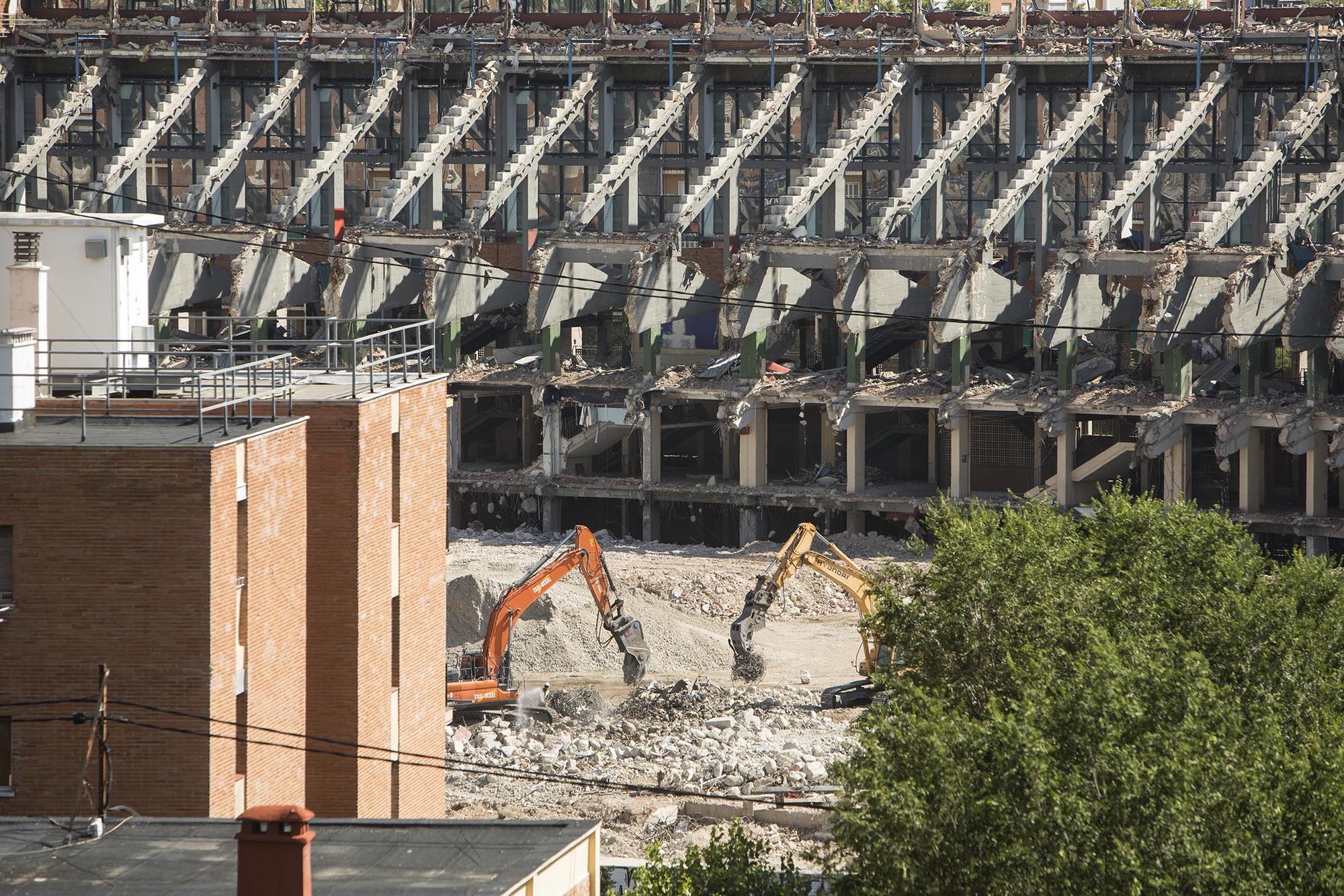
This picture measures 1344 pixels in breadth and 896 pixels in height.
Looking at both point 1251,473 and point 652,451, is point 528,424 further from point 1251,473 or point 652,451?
point 1251,473

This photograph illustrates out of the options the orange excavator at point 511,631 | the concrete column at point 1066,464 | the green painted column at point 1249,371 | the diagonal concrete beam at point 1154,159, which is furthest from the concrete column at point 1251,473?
the orange excavator at point 511,631

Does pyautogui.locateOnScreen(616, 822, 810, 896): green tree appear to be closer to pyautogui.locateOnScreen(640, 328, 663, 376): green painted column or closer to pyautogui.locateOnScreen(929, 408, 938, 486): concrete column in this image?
pyautogui.locateOnScreen(929, 408, 938, 486): concrete column

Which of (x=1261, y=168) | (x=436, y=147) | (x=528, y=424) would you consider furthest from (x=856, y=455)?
(x=436, y=147)

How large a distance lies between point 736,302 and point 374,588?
1130 inches

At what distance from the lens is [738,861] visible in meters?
22.8

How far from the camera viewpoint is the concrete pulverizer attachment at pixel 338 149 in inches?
2394

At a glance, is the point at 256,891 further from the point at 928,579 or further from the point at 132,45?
the point at 132,45

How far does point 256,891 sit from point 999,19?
49.6m

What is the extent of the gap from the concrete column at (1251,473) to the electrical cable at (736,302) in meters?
2.36

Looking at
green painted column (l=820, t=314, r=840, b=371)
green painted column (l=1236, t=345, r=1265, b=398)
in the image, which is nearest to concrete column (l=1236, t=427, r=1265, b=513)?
green painted column (l=1236, t=345, r=1265, b=398)

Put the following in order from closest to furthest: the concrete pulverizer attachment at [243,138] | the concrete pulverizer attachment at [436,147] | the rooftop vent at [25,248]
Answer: the rooftop vent at [25,248] → the concrete pulverizer attachment at [436,147] → the concrete pulverizer attachment at [243,138]

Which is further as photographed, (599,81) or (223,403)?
(599,81)

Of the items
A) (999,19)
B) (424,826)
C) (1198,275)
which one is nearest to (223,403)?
(424,826)

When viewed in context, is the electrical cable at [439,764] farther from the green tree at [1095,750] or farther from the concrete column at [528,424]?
the concrete column at [528,424]
